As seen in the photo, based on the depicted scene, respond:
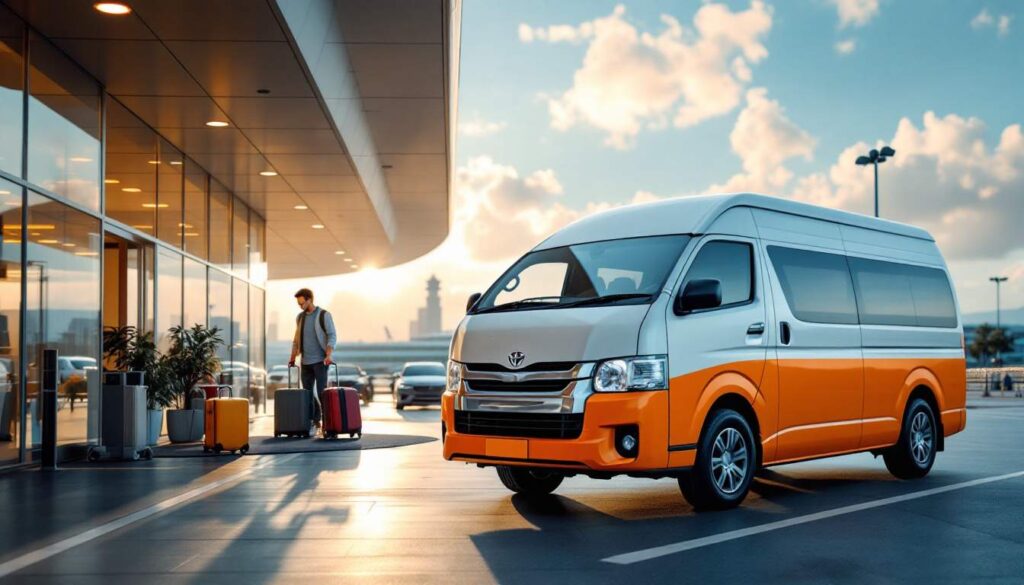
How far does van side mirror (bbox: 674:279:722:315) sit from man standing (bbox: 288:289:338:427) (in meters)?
9.66

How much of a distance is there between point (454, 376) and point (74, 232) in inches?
286

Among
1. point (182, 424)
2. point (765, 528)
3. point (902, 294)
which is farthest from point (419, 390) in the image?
point (765, 528)

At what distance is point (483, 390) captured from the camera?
8.73 meters

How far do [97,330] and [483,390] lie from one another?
26.9ft

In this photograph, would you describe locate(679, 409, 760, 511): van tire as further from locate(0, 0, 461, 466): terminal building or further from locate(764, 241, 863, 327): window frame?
locate(0, 0, 461, 466): terminal building

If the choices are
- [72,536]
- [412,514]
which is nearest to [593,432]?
[412,514]

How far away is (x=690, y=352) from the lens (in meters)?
8.39

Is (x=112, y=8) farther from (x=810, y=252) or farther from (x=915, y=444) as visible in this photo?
(x=915, y=444)

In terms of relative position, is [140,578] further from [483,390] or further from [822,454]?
[822,454]

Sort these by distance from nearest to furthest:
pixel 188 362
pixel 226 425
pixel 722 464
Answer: pixel 722 464 → pixel 226 425 → pixel 188 362

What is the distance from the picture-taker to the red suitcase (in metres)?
16.9

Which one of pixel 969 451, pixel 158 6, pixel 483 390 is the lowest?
pixel 969 451

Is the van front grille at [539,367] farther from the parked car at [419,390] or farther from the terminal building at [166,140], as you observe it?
the parked car at [419,390]

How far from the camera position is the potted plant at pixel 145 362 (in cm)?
1653
